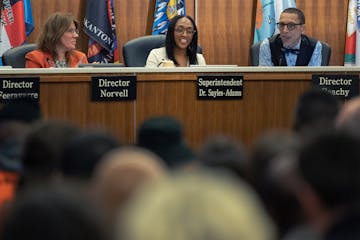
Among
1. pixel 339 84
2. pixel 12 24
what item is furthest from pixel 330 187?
pixel 12 24

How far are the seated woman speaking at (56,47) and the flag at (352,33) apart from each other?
3.43 m

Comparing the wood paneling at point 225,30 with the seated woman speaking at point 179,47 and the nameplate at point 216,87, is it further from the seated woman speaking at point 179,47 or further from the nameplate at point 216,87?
the nameplate at point 216,87

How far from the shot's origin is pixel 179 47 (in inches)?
263

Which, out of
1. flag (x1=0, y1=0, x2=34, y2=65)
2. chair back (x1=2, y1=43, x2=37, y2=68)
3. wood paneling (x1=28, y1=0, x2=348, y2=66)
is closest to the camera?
chair back (x1=2, y1=43, x2=37, y2=68)

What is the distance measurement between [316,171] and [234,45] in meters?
7.54

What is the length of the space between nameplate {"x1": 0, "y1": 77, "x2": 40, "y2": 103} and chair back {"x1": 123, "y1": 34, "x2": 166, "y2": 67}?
4.06 feet

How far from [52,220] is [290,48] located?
5792 millimetres

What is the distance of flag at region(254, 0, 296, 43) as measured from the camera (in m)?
8.76

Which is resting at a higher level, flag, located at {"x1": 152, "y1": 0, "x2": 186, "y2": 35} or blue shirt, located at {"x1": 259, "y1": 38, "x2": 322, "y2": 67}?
flag, located at {"x1": 152, "y1": 0, "x2": 186, "y2": 35}

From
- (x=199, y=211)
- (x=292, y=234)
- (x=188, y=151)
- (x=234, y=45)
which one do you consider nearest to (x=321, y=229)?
(x=292, y=234)

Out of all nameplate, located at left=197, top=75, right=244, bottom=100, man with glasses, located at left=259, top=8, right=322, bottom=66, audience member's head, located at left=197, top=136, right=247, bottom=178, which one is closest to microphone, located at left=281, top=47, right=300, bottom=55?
man with glasses, located at left=259, top=8, right=322, bottom=66

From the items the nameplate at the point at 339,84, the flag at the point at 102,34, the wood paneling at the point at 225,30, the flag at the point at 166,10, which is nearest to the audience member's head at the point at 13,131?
the nameplate at the point at 339,84

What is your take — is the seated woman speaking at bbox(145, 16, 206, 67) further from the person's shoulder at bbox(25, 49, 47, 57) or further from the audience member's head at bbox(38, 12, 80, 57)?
the person's shoulder at bbox(25, 49, 47, 57)

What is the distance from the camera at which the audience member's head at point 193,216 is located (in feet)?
4.10
